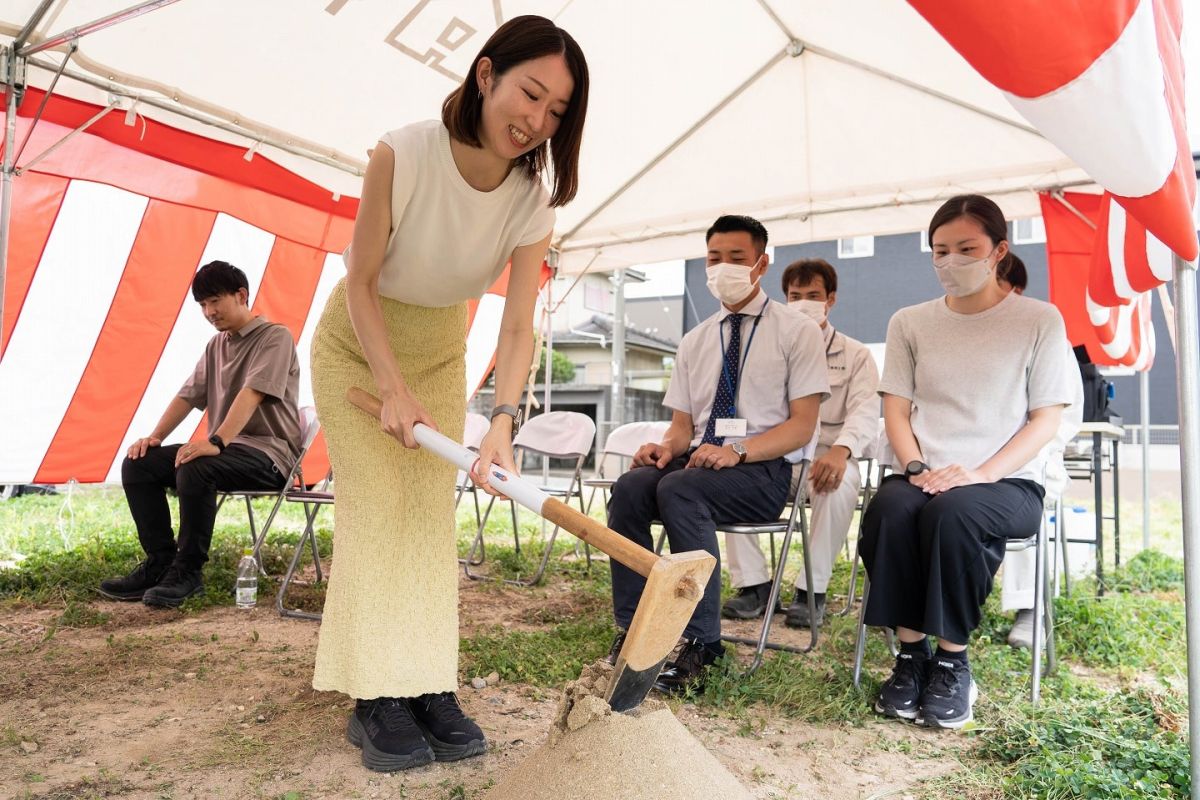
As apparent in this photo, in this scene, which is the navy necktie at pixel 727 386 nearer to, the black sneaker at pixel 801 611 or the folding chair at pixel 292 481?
the black sneaker at pixel 801 611

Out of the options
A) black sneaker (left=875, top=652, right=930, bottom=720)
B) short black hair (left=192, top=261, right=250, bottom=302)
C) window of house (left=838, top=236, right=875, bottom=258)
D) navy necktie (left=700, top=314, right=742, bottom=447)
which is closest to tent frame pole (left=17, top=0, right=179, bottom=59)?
short black hair (left=192, top=261, right=250, bottom=302)

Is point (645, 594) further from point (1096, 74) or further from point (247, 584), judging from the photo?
point (247, 584)

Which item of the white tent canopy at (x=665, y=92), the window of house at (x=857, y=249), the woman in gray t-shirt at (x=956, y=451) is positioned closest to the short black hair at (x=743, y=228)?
the woman in gray t-shirt at (x=956, y=451)

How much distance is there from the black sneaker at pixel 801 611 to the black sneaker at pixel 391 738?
210 centimetres

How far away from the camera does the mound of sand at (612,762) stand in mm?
1463

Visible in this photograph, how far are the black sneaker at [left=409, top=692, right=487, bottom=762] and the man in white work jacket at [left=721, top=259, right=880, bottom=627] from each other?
6.27 ft

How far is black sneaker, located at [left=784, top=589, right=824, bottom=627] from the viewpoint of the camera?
368 centimetres

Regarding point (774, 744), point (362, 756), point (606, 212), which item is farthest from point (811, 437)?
point (606, 212)

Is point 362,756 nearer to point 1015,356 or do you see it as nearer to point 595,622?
point 595,622

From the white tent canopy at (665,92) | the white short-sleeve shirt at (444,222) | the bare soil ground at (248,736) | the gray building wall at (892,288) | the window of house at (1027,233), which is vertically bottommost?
the bare soil ground at (248,736)

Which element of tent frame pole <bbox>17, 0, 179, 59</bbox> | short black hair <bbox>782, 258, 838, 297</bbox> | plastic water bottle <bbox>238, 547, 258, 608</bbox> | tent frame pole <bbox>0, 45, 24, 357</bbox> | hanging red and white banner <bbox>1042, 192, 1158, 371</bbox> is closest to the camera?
tent frame pole <bbox>17, 0, 179, 59</bbox>

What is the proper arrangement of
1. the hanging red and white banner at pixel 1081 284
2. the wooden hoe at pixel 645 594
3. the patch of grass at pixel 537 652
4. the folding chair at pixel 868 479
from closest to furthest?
the wooden hoe at pixel 645 594 < the patch of grass at pixel 537 652 < the folding chair at pixel 868 479 < the hanging red and white banner at pixel 1081 284

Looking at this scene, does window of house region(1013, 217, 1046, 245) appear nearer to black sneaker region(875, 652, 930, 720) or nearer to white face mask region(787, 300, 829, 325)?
white face mask region(787, 300, 829, 325)

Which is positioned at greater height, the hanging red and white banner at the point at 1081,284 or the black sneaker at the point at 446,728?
the hanging red and white banner at the point at 1081,284
